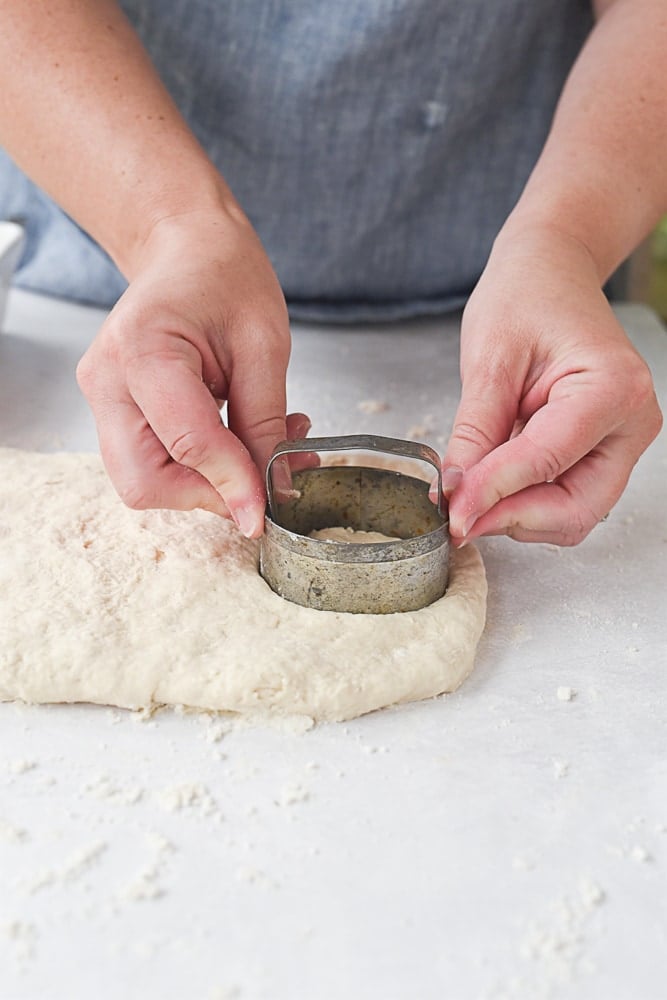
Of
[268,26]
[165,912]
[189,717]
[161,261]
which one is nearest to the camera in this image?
[165,912]

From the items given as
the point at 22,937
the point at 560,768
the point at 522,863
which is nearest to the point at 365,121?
the point at 560,768

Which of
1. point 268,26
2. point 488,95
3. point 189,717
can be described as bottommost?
point 189,717

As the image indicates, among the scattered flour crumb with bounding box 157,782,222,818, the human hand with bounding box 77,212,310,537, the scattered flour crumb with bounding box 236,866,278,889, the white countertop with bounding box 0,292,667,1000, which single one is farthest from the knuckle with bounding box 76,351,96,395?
the scattered flour crumb with bounding box 236,866,278,889

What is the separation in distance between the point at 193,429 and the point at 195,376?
0.25 ft

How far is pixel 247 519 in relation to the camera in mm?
1198

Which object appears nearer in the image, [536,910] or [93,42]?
[536,910]

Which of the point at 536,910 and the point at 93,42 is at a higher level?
the point at 93,42

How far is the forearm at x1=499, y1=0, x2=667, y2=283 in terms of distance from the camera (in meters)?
1.45

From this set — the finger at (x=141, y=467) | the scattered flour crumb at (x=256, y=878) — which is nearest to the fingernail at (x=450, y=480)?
the finger at (x=141, y=467)

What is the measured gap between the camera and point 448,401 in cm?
190

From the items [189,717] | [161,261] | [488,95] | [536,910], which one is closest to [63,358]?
[161,261]

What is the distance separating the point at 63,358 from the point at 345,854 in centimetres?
131

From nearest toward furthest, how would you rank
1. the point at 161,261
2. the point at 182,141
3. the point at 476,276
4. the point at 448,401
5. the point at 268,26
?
the point at 161,261 → the point at 182,141 → the point at 268,26 → the point at 448,401 → the point at 476,276

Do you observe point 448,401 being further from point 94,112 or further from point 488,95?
point 94,112
